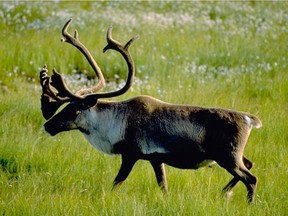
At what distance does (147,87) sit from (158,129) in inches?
142

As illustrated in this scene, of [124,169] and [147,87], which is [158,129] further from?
[147,87]

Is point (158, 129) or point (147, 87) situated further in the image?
point (147, 87)

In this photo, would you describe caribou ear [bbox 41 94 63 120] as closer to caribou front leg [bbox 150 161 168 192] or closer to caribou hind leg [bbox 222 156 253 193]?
caribou front leg [bbox 150 161 168 192]

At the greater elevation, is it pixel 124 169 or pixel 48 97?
pixel 48 97

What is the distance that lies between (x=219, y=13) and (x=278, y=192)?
7.93 metres

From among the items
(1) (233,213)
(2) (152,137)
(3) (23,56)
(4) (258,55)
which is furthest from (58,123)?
(4) (258,55)

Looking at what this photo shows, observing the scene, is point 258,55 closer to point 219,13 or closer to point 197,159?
point 219,13

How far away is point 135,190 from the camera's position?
19.4ft

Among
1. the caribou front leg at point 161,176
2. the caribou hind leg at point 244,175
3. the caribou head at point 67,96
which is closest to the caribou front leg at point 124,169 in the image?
the caribou front leg at point 161,176

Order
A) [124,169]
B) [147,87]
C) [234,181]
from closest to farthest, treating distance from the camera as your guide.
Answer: [124,169] → [234,181] → [147,87]

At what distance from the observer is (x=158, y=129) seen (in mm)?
5523

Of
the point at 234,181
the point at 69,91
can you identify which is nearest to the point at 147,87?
the point at 69,91

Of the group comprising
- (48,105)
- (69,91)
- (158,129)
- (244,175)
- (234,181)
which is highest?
(69,91)

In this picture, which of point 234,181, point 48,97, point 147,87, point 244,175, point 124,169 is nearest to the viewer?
point 244,175
